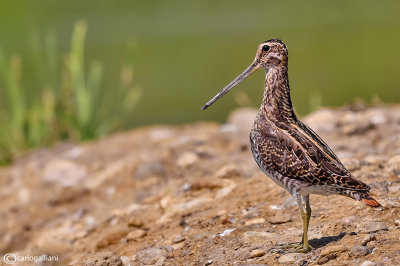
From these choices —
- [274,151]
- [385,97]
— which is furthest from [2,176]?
[385,97]

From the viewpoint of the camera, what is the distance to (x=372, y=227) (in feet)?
18.5

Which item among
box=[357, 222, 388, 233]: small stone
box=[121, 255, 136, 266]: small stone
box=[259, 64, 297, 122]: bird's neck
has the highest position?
box=[259, 64, 297, 122]: bird's neck

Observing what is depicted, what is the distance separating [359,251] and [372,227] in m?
0.43

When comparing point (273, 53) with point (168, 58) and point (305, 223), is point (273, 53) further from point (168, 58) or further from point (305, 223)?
point (168, 58)

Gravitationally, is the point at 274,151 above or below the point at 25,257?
above

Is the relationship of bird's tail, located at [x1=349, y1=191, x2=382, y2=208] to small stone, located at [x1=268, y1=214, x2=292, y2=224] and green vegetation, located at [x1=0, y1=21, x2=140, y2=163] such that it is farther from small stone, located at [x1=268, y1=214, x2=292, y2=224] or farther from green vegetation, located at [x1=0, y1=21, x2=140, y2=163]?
green vegetation, located at [x1=0, y1=21, x2=140, y2=163]

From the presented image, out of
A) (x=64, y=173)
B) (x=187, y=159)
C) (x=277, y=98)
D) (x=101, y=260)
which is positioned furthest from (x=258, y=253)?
(x=64, y=173)

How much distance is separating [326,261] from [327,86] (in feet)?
30.0

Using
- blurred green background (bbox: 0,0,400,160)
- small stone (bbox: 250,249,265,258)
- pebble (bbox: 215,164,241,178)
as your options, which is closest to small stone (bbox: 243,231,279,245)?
small stone (bbox: 250,249,265,258)

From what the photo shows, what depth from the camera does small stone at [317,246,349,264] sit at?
17.4ft

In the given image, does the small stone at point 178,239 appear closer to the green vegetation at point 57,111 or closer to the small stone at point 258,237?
the small stone at point 258,237

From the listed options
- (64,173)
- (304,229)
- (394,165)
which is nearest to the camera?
(304,229)

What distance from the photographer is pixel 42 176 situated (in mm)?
9680

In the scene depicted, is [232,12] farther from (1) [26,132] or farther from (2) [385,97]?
(1) [26,132]
